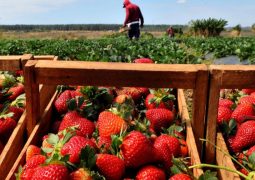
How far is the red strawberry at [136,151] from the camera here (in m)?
1.84

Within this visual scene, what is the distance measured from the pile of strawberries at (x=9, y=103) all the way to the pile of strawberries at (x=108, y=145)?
0.74ft

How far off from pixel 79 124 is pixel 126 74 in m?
0.38

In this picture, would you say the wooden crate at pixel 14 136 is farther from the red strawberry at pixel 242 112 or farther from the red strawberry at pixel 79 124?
the red strawberry at pixel 242 112

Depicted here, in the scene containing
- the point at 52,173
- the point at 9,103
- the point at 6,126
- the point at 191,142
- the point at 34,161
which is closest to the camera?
the point at 52,173

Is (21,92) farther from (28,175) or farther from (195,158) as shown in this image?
(195,158)

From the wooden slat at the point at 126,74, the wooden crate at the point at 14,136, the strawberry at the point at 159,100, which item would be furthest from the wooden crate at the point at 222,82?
the wooden crate at the point at 14,136

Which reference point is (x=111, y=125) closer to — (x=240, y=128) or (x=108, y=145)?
(x=108, y=145)

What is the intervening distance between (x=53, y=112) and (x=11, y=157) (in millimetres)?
587

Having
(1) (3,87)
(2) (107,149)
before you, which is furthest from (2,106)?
(2) (107,149)

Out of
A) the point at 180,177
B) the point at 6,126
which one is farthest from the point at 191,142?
the point at 6,126

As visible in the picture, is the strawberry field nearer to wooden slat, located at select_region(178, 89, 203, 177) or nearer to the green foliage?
wooden slat, located at select_region(178, 89, 203, 177)

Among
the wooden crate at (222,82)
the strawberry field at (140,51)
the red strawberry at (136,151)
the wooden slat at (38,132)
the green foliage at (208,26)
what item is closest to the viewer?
the red strawberry at (136,151)

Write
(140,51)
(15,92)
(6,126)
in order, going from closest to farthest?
(6,126)
(15,92)
(140,51)

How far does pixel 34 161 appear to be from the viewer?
1.83m
